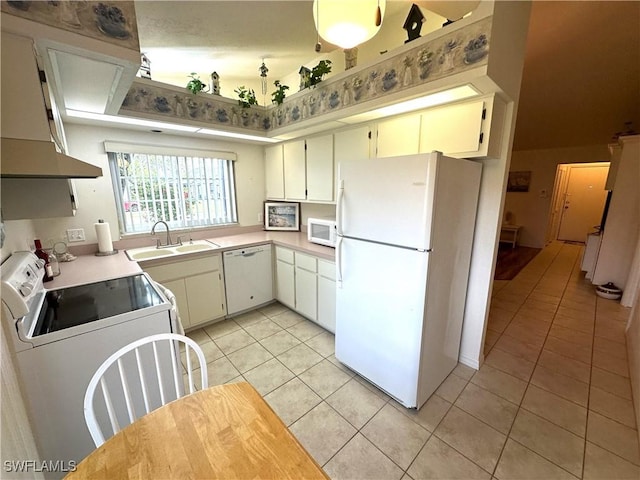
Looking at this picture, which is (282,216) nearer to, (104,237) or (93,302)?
(104,237)

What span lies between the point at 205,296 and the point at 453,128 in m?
2.62

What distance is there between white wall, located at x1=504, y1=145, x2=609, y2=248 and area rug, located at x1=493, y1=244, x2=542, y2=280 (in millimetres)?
447

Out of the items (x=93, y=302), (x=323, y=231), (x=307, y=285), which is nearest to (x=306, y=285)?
(x=307, y=285)

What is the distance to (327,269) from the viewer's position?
2.50 metres

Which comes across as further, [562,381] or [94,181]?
[94,181]

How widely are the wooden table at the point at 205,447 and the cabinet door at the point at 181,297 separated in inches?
67.3

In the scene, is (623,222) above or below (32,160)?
below

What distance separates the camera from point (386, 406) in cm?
185

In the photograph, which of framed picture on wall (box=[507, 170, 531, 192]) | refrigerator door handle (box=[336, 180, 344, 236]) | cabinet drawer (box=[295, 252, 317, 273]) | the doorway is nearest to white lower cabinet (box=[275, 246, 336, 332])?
cabinet drawer (box=[295, 252, 317, 273])

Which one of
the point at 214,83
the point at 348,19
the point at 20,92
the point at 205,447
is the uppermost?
the point at 214,83

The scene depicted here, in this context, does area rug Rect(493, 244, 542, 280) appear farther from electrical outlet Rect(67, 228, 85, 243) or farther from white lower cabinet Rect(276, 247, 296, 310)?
electrical outlet Rect(67, 228, 85, 243)

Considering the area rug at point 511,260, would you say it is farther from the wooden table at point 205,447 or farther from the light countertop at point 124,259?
the wooden table at point 205,447

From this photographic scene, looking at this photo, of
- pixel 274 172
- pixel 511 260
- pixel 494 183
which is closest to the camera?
pixel 494 183

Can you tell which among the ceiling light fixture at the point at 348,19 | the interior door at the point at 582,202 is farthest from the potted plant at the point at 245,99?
the interior door at the point at 582,202
